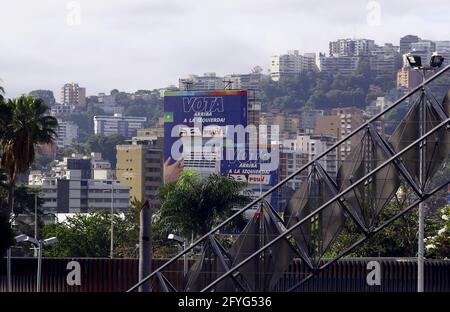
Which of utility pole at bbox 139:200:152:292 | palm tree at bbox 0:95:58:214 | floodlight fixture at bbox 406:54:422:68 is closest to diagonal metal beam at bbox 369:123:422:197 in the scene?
utility pole at bbox 139:200:152:292

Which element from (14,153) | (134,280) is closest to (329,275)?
(134,280)

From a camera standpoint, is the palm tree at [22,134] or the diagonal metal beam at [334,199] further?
the palm tree at [22,134]

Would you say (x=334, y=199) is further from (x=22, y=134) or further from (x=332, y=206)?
(x=22, y=134)

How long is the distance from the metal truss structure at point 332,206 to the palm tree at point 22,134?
44238 mm

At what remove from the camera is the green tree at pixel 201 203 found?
97562mm

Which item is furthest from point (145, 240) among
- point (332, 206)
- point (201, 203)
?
point (201, 203)

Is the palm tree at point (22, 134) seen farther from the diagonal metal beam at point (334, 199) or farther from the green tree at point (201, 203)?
the diagonal metal beam at point (334, 199)

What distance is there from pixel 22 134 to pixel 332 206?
4827cm

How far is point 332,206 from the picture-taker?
38.2 meters

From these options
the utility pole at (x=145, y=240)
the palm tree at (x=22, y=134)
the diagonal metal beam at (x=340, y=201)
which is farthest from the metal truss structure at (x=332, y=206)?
the palm tree at (x=22, y=134)

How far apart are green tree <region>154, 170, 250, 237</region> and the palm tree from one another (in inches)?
624
